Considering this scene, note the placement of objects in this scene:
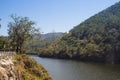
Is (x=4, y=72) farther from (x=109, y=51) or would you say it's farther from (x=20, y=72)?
(x=109, y=51)

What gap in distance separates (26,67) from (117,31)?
130 metres

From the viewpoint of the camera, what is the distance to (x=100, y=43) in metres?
175

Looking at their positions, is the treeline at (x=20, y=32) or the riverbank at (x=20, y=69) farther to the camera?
the treeline at (x=20, y=32)

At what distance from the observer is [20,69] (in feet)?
146

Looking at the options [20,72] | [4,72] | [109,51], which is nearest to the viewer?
[4,72]

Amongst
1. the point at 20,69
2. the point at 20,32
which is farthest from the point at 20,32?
the point at 20,69

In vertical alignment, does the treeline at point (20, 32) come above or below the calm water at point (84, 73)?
above

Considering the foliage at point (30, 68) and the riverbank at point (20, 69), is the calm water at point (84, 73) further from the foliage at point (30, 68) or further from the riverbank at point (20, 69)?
the riverbank at point (20, 69)

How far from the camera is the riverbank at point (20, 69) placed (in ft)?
114

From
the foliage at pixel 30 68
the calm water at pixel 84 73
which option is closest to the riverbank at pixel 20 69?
the foliage at pixel 30 68

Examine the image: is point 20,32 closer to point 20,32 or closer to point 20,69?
point 20,32

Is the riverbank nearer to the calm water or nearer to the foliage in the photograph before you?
the foliage

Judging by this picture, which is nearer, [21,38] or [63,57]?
[21,38]

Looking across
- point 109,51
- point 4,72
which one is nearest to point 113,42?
point 109,51
